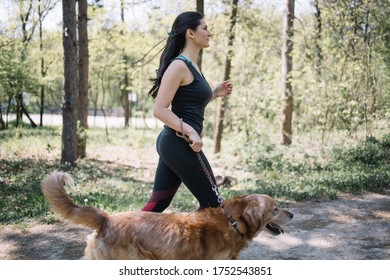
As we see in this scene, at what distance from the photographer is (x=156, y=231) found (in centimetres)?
314

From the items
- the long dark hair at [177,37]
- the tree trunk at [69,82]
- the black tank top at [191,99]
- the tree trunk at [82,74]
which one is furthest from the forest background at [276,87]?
the black tank top at [191,99]

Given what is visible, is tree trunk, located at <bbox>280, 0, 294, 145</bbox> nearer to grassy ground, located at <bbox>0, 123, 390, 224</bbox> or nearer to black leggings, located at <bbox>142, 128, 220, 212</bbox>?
grassy ground, located at <bbox>0, 123, 390, 224</bbox>

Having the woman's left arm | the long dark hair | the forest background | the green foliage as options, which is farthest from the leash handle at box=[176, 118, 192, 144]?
the green foliage

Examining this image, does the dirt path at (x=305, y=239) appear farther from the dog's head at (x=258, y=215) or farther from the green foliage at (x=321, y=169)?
the dog's head at (x=258, y=215)

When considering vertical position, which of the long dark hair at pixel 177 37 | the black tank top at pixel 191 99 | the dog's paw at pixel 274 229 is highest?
the long dark hair at pixel 177 37

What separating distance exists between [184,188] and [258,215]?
6979 mm

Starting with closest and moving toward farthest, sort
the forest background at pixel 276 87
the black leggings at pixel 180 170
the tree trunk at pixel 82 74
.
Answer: the black leggings at pixel 180 170 → the forest background at pixel 276 87 → the tree trunk at pixel 82 74

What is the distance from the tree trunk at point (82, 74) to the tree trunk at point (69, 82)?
6.37ft

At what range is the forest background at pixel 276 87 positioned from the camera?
32.5 ft

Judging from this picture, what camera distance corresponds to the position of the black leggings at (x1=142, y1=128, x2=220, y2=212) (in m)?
3.38

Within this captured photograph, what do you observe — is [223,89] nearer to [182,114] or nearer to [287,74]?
[182,114]

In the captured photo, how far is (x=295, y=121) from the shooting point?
15.8m
